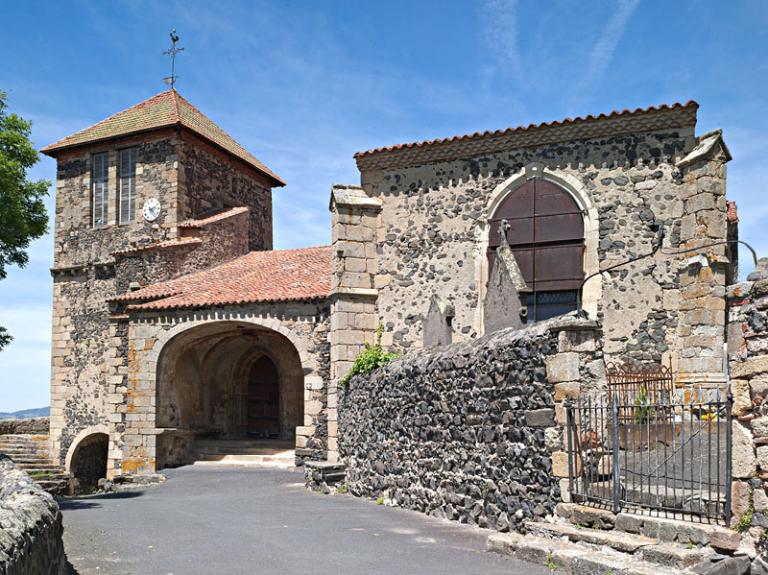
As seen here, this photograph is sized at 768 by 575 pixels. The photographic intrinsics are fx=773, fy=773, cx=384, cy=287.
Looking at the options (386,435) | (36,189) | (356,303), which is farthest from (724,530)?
(36,189)

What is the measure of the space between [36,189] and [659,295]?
37.3 ft

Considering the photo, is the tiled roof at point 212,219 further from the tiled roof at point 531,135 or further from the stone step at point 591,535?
the stone step at point 591,535

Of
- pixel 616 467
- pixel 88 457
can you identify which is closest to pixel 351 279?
pixel 616 467

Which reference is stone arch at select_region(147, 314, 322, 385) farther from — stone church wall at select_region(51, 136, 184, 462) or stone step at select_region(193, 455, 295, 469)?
stone church wall at select_region(51, 136, 184, 462)

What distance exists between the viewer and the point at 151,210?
2430cm

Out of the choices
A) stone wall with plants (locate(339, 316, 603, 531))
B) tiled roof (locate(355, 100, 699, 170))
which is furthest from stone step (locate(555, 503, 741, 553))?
tiled roof (locate(355, 100, 699, 170))

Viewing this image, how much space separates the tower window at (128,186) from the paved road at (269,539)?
13.5m

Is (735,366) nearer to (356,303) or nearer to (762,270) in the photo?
(762,270)

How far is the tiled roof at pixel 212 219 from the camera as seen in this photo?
76.4 ft

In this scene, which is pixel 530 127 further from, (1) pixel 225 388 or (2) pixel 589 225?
(1) pixel 225 388

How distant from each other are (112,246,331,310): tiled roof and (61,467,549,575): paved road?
5.72 m

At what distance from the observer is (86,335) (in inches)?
974

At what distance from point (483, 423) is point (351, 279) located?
7.29 meters

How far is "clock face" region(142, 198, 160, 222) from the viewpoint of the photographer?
24172 millimetres
